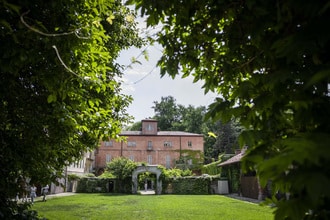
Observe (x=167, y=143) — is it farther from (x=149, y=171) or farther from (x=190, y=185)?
(x=190, y=185)

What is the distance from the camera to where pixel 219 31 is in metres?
3.02

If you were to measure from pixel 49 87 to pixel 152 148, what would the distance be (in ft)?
161

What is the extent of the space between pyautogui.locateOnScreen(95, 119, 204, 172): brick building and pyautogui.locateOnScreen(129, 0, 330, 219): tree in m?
49.2

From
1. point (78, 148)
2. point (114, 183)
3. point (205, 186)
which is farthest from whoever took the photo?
point (114, 183)

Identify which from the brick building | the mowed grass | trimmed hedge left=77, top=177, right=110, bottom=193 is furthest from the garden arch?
the mowed grass

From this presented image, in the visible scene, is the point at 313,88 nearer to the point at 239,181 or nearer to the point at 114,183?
the point at 239,181

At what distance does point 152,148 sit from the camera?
52.2m

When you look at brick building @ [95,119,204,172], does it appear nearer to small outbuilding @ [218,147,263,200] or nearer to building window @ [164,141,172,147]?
building window @ [164,141,172,147]

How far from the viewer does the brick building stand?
51812mm

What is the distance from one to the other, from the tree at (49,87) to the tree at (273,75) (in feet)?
4.19

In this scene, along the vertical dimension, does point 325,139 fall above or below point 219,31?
below

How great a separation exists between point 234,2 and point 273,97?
106cm

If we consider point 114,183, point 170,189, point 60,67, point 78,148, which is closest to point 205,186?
point 170,189

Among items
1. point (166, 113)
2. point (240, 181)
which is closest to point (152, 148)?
point (240, 181)
